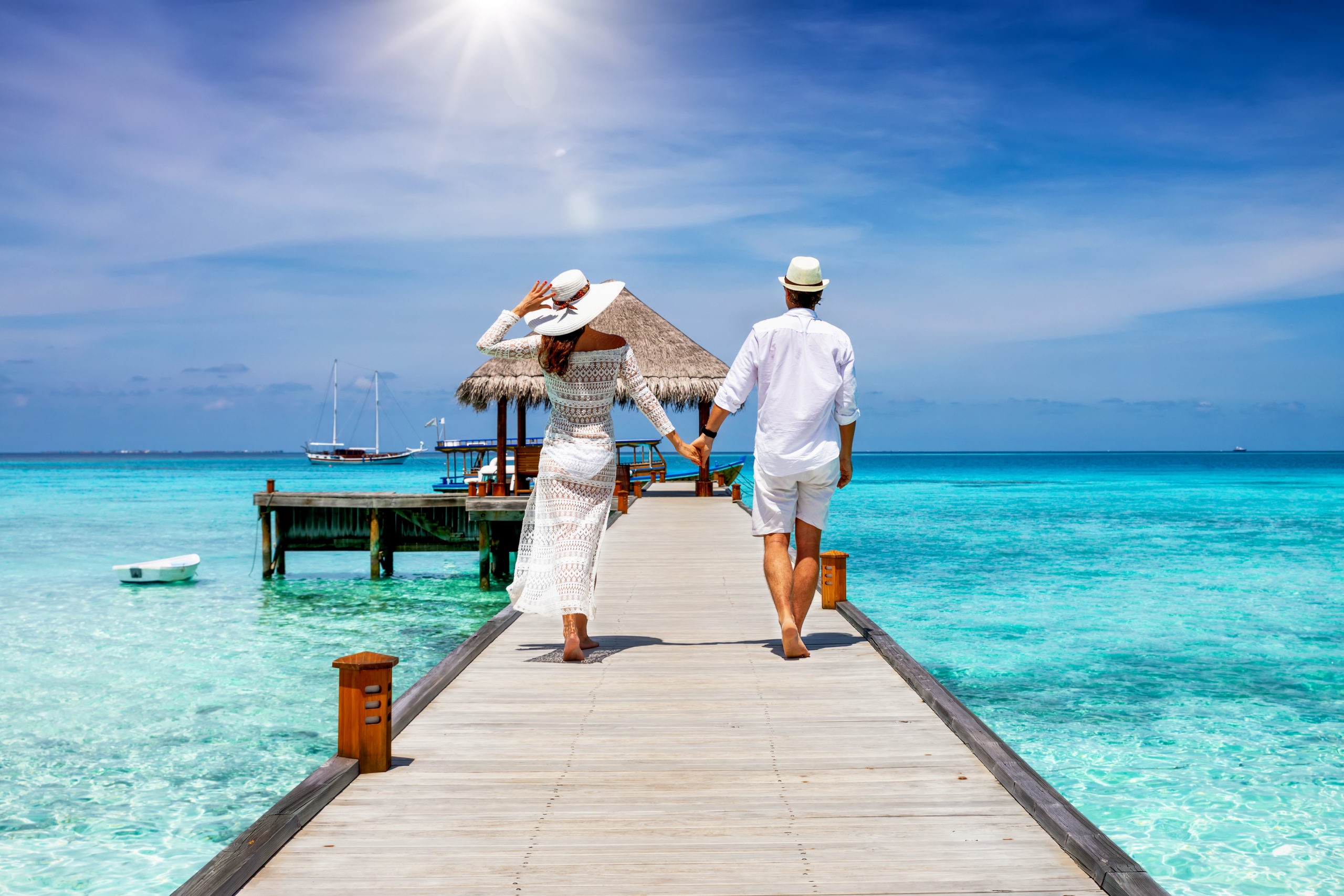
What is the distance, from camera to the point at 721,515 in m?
15.0

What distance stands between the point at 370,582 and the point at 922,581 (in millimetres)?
9877

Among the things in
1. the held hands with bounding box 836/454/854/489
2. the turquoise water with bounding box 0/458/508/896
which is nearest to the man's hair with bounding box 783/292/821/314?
the held hands with bounding box 836/454/854/489

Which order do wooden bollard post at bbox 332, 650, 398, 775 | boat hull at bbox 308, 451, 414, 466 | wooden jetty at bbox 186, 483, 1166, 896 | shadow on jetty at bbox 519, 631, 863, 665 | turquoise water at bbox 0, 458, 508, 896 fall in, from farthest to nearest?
boat hull at bbox 308, 451, 414, 466
turquoise water at bbox 0, 458, 508, 896
shadow on jetty at bbox 519, 631, 863, 665
wooden bollard post at bbox 332, 650, 398, 775
wooden jetty at bbox 186, 483, 1166, 896

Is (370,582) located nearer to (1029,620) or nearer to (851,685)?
(1029,620)

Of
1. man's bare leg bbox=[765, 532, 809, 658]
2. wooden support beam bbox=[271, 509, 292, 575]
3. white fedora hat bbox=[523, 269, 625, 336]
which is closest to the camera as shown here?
white fedora hat bbox=[523, 269, 625, 336]

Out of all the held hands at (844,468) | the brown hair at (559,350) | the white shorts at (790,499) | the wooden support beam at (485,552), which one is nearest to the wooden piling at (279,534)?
the wooden support beam at (485,552)

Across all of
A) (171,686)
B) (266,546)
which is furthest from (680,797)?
(266,546)

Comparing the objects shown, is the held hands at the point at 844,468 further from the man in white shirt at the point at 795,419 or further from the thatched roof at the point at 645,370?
the thatched roof at the point at 645,370

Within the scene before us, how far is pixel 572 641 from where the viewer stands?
5.07m

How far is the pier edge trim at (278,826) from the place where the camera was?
2.42 metres

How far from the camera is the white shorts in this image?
4844 mm

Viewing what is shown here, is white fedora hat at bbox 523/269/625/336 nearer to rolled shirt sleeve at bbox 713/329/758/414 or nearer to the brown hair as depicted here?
the brown hair

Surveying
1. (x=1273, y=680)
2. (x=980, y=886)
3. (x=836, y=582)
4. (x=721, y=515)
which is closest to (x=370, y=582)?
(x=721, y=515)

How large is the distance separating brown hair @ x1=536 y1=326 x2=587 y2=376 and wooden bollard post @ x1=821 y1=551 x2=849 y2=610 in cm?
271
